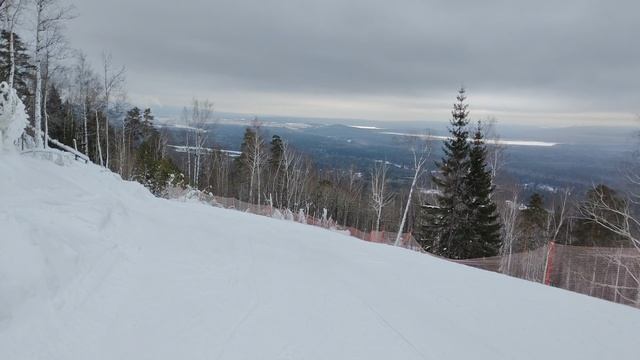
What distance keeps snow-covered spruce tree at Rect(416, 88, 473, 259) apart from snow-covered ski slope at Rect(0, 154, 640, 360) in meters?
19.2

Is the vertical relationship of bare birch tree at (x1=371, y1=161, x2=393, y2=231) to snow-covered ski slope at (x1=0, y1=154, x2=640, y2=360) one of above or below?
below

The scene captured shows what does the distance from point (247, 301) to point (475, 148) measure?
24270mm

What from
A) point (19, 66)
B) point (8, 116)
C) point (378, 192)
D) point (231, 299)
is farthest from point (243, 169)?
point (231, 299)

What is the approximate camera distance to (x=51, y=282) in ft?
15.0

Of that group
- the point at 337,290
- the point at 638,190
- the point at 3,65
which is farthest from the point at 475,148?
the point at 3,65

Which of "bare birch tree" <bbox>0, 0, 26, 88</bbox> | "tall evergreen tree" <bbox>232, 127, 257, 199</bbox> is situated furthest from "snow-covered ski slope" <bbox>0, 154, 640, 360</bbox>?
"tall evergreen tree" <bbox>232, 127, 257, 199</bbox>

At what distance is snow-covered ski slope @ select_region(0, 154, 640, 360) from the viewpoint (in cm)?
422

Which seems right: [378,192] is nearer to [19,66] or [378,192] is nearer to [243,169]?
[243,169]

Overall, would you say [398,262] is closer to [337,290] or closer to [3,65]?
[337,290]

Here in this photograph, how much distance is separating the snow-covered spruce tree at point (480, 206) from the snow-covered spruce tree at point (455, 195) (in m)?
0.27

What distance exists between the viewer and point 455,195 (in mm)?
26391

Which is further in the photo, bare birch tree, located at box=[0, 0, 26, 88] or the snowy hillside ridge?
bare birch tree, located at box=[0, 0, 26, 88]

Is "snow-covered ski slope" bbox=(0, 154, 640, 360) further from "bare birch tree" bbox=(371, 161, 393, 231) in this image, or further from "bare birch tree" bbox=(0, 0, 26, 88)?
"bare birch tree" bbox=(371, 161, 393, 231)

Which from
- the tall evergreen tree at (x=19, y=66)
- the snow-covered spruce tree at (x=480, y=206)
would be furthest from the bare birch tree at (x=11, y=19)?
the snow-covered spruce tree at (x=480, y=206)
